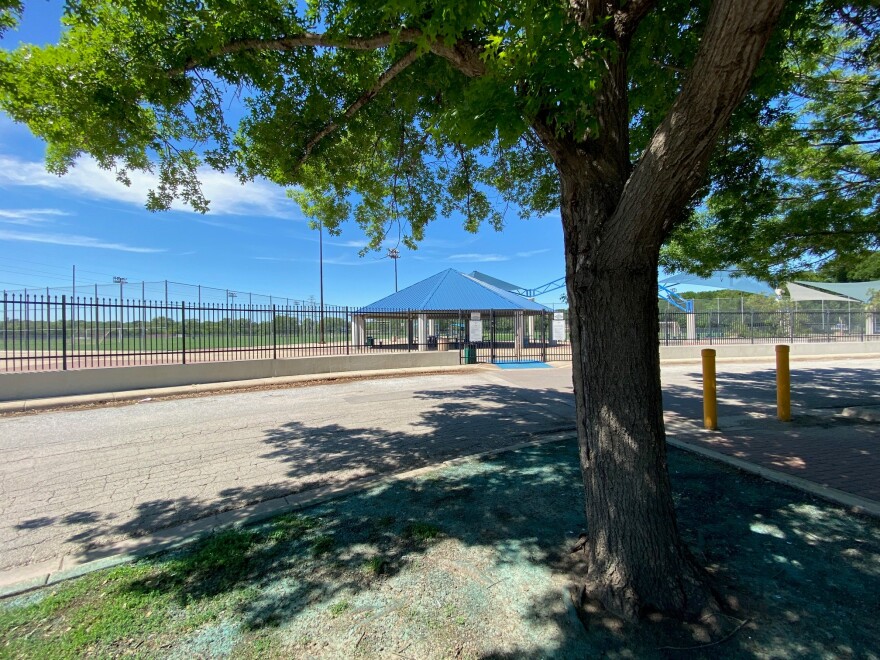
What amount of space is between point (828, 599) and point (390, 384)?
420 inches

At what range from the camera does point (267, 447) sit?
19.5 feet

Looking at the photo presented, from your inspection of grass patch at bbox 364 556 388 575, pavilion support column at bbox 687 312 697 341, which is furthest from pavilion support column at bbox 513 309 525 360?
grass patch at bbox 364 556 388 575

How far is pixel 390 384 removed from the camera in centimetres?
1244

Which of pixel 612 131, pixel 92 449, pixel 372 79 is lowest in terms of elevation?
pixel 92 449

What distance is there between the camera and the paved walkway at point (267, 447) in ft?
12.5

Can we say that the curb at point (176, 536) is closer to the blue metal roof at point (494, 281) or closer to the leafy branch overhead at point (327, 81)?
the leafy branch overhead at point (327, 81)

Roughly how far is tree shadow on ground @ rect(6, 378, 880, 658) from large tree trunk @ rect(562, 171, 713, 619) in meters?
0.21

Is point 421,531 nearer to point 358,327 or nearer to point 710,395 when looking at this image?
point 710,395

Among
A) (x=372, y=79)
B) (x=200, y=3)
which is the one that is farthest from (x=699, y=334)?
(x=200, y=3)

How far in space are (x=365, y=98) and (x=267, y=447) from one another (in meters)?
Answer: 4.96

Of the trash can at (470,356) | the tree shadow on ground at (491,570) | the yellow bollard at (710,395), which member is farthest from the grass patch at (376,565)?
the trash can at (470,356)

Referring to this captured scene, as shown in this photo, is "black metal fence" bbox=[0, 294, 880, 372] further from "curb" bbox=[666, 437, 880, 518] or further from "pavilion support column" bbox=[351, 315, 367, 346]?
"curb" bbox=[666, 437, 880, 518]

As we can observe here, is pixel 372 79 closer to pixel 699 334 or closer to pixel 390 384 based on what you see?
pixel 390 384

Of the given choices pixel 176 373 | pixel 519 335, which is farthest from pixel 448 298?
pixel 176 373
